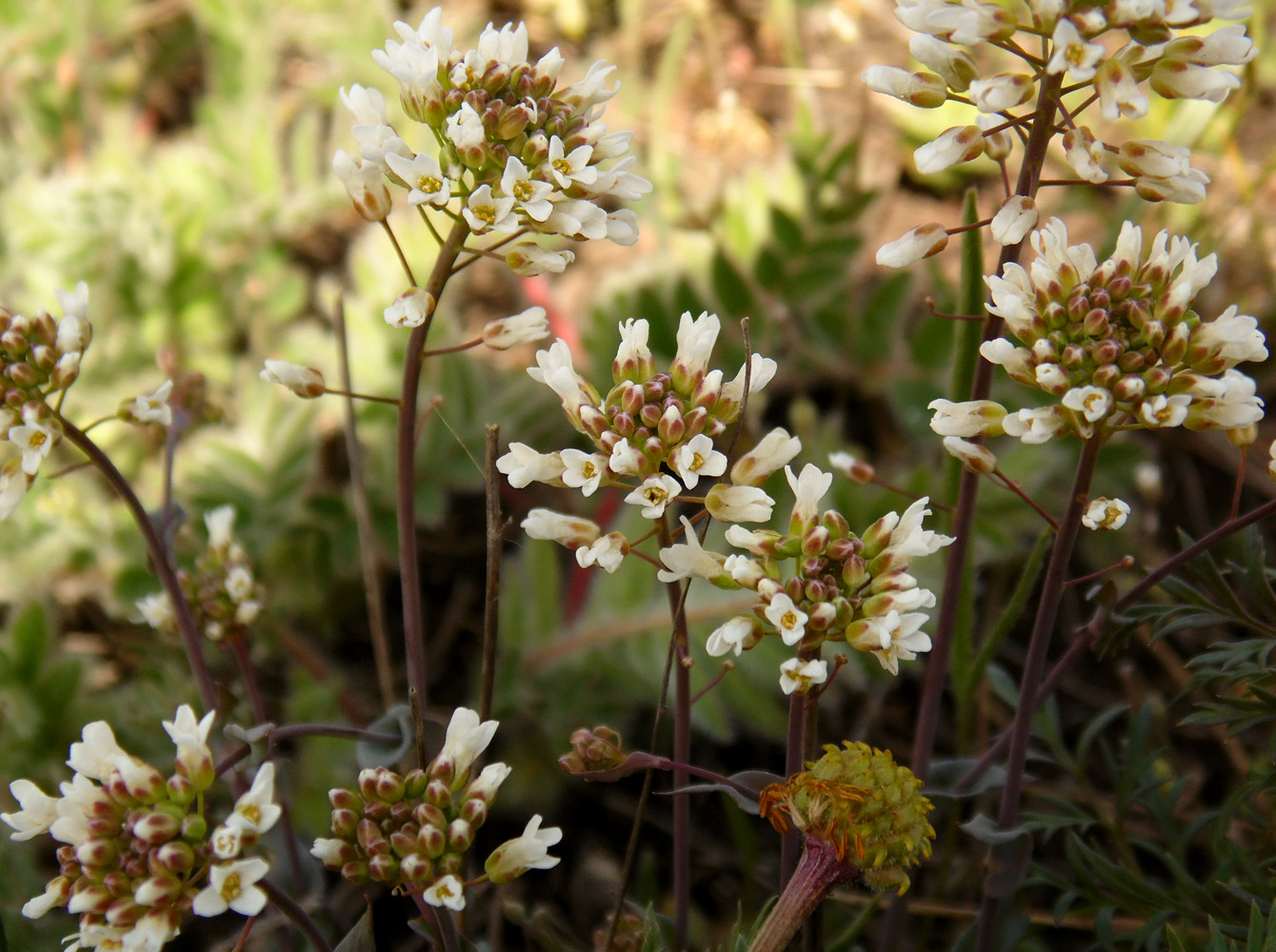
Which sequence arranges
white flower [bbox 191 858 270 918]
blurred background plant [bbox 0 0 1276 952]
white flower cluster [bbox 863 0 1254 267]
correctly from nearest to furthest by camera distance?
A: white flower [bbox 191 858 270 918] < white flower cluster [bbox 863 0 1254 267] < blurred background plant [bbox 0 0 1276 952]

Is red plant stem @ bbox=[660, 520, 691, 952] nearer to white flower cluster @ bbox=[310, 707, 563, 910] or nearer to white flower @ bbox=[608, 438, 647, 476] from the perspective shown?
white flower @ bbox=[608, 438, 647, 476]

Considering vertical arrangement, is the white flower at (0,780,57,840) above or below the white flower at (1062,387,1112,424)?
below

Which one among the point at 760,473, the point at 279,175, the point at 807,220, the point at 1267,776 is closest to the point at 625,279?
the point at 807,220

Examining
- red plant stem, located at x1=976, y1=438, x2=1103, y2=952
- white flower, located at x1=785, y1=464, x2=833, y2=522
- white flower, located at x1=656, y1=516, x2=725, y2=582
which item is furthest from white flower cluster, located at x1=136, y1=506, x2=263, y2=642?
red plant stem, located at x1=976, y1=438, x2=1103, y2=952

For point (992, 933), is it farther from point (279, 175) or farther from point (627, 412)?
point (279, 175)

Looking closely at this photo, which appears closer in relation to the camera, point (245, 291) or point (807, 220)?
point (807, 220)

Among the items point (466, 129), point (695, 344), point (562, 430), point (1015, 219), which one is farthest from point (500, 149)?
point (562, 430)

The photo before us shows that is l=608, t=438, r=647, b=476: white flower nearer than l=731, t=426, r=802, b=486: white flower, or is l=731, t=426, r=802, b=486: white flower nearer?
l=608, t=438, r=647, b=476: white flower
